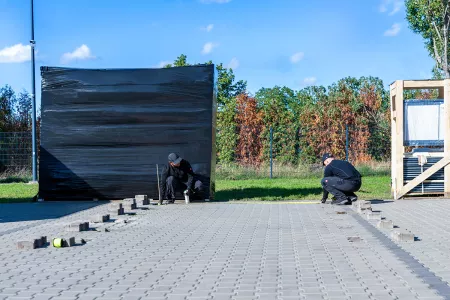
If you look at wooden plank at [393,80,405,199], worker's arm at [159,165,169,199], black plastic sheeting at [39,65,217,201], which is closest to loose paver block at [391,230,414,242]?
wooden plank at [393,80,405,199]

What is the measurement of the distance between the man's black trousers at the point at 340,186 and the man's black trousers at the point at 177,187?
11.2 feet

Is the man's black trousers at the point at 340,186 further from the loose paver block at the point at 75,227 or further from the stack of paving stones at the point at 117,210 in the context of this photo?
the loose paver block at the point at 75,227

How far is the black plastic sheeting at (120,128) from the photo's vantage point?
17.9 metres

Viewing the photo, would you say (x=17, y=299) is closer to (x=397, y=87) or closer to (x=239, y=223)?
(x=239, y=223)

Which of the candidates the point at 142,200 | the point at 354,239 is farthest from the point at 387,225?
the point at 142,200

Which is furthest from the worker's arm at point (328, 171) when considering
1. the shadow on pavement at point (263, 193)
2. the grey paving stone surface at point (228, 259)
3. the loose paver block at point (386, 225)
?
the loose paver block at point (386, 225)

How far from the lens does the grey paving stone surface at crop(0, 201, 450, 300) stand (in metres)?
6.70

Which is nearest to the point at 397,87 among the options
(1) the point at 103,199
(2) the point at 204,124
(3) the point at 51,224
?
(2) the point at 204,124

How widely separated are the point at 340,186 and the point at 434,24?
25.4 metres

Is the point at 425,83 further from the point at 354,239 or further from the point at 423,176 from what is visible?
the point at 354,239

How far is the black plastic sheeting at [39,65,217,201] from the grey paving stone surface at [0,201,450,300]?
13.2 feet

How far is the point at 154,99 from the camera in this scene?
59.4 feet

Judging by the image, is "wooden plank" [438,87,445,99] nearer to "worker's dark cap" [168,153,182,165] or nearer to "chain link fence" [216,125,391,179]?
"worker's dark cap" [168,153,182,165]

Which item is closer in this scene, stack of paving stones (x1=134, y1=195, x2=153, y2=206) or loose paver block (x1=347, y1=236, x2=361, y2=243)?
loose paver block (x1=347, y1=236, x2=361, y2=243)
